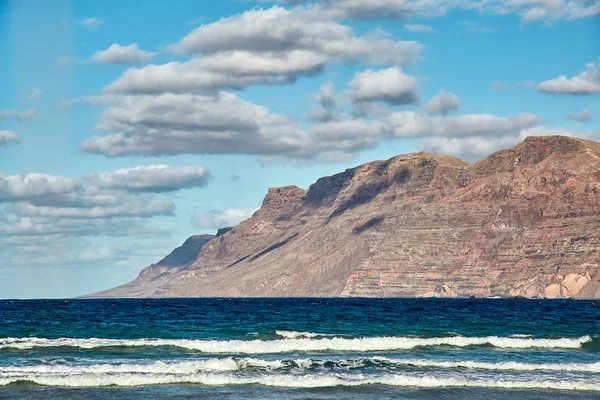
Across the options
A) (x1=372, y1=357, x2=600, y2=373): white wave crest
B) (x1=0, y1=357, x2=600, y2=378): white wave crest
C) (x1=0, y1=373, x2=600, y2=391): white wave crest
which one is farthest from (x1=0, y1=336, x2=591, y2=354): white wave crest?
(x1=0, y1=373, x2=600, y2=391): white wave crest

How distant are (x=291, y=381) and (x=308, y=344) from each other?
17.8 meters

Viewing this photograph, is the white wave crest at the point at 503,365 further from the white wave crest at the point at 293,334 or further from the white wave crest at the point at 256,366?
the white wave crest at the point at 293,334

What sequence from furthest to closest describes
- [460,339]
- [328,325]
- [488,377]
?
[328,325], [460,339], [488,377]

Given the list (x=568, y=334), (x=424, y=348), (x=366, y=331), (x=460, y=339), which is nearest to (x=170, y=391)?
(x=424, y=348)

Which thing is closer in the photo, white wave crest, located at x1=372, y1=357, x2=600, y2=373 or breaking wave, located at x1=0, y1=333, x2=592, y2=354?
white wave crest, located at x1=372, y1=357, x2=600, y2=373

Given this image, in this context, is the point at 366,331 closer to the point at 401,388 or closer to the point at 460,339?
the point at 460,339

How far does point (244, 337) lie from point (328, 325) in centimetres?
1935

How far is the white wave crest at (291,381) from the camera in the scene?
1624 inches

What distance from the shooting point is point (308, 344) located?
2350 inches

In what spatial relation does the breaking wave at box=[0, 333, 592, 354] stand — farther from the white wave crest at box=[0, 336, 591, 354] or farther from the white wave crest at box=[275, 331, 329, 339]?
the white wave crest at box=[275, 331, 329, 339]

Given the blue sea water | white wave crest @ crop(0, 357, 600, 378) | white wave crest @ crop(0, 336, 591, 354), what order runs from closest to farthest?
the blue sea water
white wave crest @ crop(0, 357, 600, 378)
white wave crest @ crop(0, 336, 591, 354)

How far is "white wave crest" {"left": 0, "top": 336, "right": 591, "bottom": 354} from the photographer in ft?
191

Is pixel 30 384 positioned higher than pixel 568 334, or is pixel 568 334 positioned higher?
pixel 30 384

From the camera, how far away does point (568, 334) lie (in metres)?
72.6
